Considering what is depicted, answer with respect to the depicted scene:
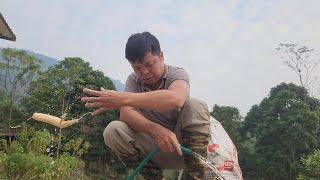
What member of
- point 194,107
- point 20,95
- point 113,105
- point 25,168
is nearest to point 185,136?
point 194,107

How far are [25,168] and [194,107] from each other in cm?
315

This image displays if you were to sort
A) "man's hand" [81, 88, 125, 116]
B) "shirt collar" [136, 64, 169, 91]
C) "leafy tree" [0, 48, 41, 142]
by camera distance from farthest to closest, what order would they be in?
"leafy tree" [0, 48, 41, 142] → "shirt collar" [136, 64, 169, 91] → "man's hand" [81, 88, 125, 116]

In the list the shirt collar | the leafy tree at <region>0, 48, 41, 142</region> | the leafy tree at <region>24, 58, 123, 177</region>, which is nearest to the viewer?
the shirt collar

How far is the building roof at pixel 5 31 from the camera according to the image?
10.1 metres

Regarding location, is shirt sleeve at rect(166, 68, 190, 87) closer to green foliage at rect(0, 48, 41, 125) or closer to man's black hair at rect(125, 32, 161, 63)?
man's black hair at rect(125, 32, 161, 63)

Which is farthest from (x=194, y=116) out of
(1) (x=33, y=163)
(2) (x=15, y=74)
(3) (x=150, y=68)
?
(2) (x=15, y=74)

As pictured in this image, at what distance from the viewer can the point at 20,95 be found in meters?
21.5

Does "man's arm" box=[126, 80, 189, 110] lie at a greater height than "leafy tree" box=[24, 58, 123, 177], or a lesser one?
lesser

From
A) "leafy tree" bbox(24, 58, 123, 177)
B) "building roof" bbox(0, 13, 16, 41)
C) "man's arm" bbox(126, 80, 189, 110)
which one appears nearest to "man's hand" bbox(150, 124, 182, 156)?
"man's arm" bbox(126, 80, 189, 110)

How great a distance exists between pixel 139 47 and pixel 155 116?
0.37 metres

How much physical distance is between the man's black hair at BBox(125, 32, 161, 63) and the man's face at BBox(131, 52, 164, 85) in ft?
0.06

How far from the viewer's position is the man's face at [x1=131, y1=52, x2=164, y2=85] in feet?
7.01

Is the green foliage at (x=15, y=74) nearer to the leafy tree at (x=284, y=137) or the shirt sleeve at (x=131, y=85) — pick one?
the leafy tree at (x=284, y=137)

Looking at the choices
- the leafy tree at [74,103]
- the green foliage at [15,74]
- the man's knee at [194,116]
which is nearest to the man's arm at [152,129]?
the man's knee at [194,116]
